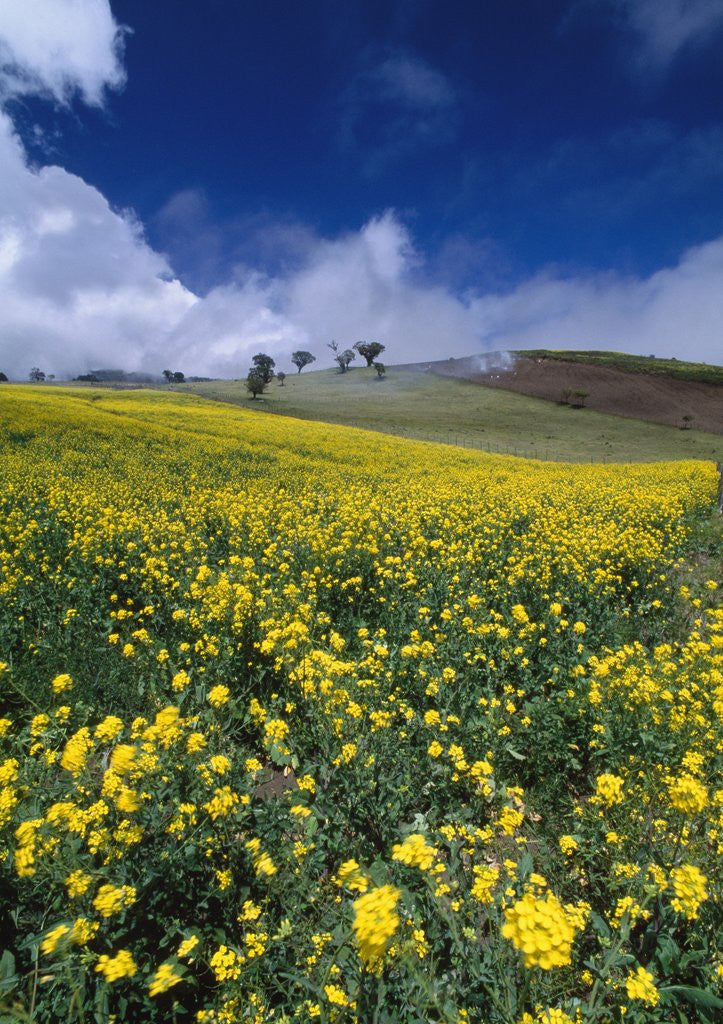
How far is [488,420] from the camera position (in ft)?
185

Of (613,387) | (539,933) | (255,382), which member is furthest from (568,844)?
(613,387)

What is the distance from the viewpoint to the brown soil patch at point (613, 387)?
196 feet

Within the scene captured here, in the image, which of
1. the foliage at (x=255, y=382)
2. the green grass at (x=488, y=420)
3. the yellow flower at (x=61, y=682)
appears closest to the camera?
the yellow flower at (x=61, y=682)

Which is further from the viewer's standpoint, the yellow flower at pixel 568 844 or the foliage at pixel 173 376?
the foliage at pixel 173 376

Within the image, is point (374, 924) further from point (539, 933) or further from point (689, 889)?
point (689, 889)

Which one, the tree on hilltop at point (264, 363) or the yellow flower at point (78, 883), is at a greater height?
the tree on hilltop at point (264, 363)

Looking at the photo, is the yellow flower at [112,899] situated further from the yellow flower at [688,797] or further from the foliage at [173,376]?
the foliage at [173,376]

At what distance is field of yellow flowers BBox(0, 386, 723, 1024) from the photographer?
2367 millimetres

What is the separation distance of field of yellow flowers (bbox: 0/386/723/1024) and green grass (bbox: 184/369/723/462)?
37.0 meters

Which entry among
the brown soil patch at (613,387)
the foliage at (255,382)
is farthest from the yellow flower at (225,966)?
the foliage at (255,382)

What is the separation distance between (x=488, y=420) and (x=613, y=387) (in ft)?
94.8

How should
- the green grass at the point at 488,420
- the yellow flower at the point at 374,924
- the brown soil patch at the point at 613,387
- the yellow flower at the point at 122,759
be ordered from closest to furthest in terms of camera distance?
1. the yellow flower at the point at 374,924
2. the yellow flower at the point at 122,759
3. the green grass at the point at 488,420
4. the brown soil patch at the point at 613,387

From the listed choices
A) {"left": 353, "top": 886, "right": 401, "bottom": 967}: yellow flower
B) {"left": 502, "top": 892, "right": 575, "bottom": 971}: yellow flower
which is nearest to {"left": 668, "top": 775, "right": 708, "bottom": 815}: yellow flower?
{"left": 502, "top": 892, "right": 575, "bottom": 971}: yellow flower

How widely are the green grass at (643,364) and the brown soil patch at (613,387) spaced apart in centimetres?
264
